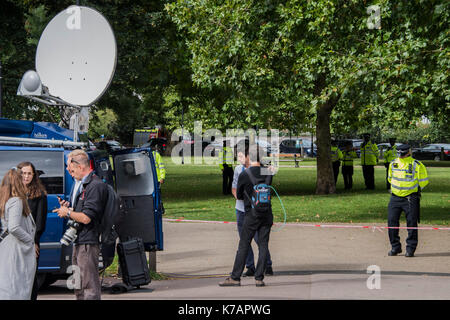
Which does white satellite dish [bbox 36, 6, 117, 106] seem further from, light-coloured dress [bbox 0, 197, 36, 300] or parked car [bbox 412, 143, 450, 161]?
parked car [bbox 412, 143, 450, 161]

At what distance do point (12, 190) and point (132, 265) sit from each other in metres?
2.56

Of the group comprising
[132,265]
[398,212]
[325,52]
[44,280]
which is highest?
[325,52]

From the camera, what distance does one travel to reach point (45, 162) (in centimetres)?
870

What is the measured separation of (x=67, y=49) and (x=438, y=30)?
6.93 metres

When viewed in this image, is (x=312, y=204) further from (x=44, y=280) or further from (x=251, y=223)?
(x=44, y=280)

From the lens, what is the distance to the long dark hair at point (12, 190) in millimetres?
6551

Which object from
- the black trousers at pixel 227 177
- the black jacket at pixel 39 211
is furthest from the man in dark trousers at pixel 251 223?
the black trousers at pixel 227 177

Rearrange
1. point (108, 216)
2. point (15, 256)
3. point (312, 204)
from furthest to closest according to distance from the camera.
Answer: point (312, 204), point (108, 216), point (15, 256)

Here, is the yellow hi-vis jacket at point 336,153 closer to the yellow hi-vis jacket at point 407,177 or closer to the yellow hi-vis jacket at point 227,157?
the yellow hi-vis jacket at point 227,157

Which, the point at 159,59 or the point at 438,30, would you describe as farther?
the point at 159,59

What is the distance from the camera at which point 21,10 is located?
2284 cm

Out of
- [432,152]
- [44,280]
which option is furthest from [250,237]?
[432,152]
